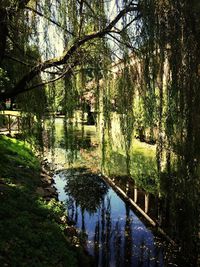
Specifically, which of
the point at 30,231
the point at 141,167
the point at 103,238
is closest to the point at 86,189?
the point at 141,167

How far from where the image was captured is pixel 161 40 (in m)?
2.46

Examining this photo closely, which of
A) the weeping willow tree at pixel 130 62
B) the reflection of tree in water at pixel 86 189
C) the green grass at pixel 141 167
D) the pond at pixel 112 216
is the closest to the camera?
the weeping willow tree at pixel 130 62

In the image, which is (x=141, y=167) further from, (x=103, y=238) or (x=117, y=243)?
(x=117, y=243)

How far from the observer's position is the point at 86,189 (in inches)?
477

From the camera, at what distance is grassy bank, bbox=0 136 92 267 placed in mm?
5340

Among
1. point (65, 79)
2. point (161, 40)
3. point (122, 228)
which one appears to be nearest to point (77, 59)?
point (65, 79)

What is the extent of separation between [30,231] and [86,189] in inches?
238

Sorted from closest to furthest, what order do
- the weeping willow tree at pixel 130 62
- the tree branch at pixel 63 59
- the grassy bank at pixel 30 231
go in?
1. the weeping willow tree at pixel 130 62
2. the tree branch at pixel 63 59
3. the grassy bank at pixel 30 231

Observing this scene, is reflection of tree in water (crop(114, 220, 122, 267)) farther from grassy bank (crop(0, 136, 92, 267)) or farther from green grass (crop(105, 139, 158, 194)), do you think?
green grass (crop(105, 139, 158, 194))

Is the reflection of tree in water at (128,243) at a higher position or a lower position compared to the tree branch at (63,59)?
lower

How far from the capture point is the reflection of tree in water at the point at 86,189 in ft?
34.9

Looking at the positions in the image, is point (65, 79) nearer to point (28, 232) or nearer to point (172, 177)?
point (172, 177)

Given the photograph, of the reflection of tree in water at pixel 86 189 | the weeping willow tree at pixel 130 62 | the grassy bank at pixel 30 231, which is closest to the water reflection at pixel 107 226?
the reflection of tree in water at pixel 86 189

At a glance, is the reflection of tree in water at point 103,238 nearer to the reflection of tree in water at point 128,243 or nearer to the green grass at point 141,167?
the reflection of tree in water at point 128,243
